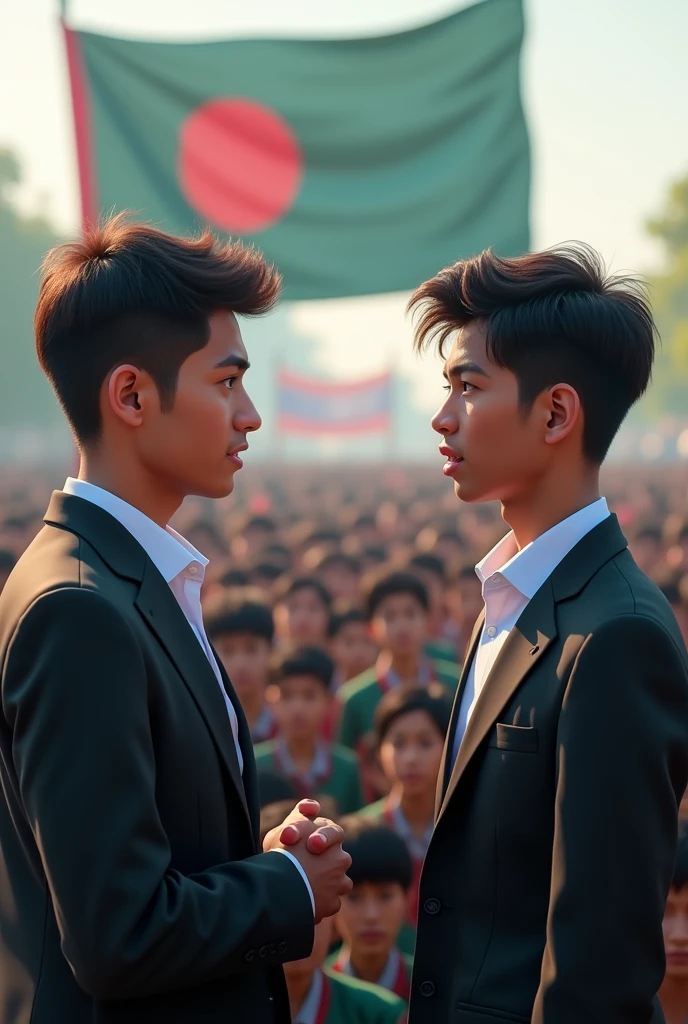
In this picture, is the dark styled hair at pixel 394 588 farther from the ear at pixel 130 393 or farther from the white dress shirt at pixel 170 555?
the ear at pixel 130 393

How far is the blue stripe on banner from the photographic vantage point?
1296 inches

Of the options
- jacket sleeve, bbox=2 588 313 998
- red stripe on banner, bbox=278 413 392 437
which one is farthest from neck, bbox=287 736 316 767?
red stripe on banner, bbox=278 413 392 437

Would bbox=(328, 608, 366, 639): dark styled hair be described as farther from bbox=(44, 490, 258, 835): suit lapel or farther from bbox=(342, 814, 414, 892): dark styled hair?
bbox=(44, 490, 258, 835): suit lapel

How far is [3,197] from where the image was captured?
2114 inches

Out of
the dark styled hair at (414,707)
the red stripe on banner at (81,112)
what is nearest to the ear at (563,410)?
the dark styled hair at (414,707)

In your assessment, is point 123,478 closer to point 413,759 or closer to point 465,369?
point 465,369

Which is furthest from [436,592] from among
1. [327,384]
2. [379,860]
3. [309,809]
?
[327,384]

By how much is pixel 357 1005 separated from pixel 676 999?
34.5 inches

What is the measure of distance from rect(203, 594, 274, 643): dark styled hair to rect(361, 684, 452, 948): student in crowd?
1.01 meters

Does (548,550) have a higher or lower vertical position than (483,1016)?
higher

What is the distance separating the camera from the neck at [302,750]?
5.21m

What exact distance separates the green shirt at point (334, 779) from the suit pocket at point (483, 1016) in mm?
2982

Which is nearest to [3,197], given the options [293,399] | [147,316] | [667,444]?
[293,399]

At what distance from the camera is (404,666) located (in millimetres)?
6004
